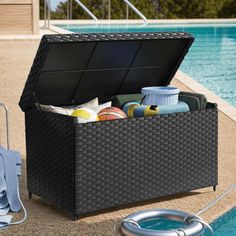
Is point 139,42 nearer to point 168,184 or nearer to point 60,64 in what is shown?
point 60,64

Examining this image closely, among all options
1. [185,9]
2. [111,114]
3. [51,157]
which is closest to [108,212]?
[51,157]

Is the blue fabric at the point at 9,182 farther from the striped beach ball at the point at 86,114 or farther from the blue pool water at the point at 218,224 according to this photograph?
the blue pool water at the point at 218,224

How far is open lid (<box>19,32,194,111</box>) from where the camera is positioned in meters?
4.61

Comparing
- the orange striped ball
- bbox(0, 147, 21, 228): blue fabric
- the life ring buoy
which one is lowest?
bbox(0, 147, 21, 228): blue fabric

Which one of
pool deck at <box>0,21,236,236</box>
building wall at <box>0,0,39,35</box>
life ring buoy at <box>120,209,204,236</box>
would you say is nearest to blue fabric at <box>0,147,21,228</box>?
pool deck at <box>0,21,236,236</box>

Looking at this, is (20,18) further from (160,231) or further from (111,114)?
(160,231)

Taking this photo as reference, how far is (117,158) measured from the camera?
4.48 m

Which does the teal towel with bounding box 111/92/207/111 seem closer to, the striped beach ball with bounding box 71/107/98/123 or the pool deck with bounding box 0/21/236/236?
the striped beach ball with bounding box 71/107/98/123

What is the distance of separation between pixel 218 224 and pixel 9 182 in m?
1.39

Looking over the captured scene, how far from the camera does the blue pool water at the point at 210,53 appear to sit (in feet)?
37.8

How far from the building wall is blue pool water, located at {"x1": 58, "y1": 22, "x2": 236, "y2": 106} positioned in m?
2.89

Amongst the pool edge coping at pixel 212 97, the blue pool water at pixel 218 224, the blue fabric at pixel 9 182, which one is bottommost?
the pool edge coping at pixel 212 97

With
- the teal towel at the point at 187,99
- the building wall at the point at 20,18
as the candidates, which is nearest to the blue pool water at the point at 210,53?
the building wall at the point at 20,18

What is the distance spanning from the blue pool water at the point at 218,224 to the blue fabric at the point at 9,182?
0.85 meters
